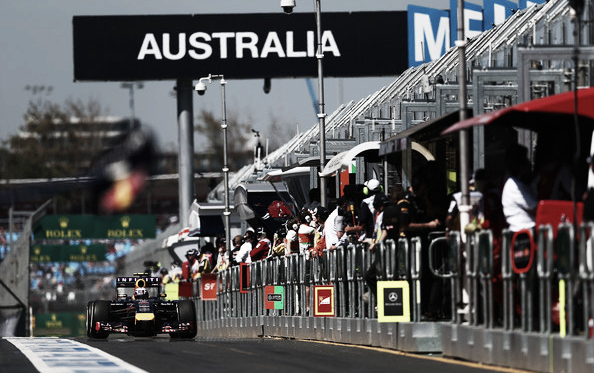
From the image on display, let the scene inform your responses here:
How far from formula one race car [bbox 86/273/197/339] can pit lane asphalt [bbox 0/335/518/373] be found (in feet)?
27.0

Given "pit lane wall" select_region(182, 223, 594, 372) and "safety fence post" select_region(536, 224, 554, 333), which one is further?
"safety fence post" select_region(536, 224, 554, 333)

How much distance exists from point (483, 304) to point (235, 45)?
53.2m

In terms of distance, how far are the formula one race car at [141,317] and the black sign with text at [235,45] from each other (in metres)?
36.7

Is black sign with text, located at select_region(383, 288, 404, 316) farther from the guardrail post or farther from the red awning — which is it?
the red awning

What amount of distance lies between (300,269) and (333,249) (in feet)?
10.3

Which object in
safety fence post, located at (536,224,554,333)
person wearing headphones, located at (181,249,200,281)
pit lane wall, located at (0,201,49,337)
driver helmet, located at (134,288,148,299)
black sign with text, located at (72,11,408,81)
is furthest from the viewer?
pit lane wall, located at (0,201,49,337)

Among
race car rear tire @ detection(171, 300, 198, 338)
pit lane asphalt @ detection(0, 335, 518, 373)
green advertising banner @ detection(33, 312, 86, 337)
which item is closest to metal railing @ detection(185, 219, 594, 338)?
pit lane asphalt @ detection(0, 335, 518, 373)

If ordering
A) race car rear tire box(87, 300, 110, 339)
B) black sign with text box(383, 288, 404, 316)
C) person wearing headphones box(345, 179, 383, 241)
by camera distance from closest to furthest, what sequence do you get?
black sign with text box(383, 288, 404, 316) → person wearing headphones box(345, 179, 383, 241) → race car rear tire box(87, 300, 110, 339)

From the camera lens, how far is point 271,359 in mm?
17328

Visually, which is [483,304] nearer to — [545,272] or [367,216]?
[545,272]

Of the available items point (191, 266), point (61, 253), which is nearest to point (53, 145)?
point (61, 253)

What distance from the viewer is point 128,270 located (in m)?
85.9

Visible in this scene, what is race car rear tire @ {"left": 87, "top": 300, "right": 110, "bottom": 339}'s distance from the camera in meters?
30.0

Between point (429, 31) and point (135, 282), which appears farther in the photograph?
point (429, 31)
